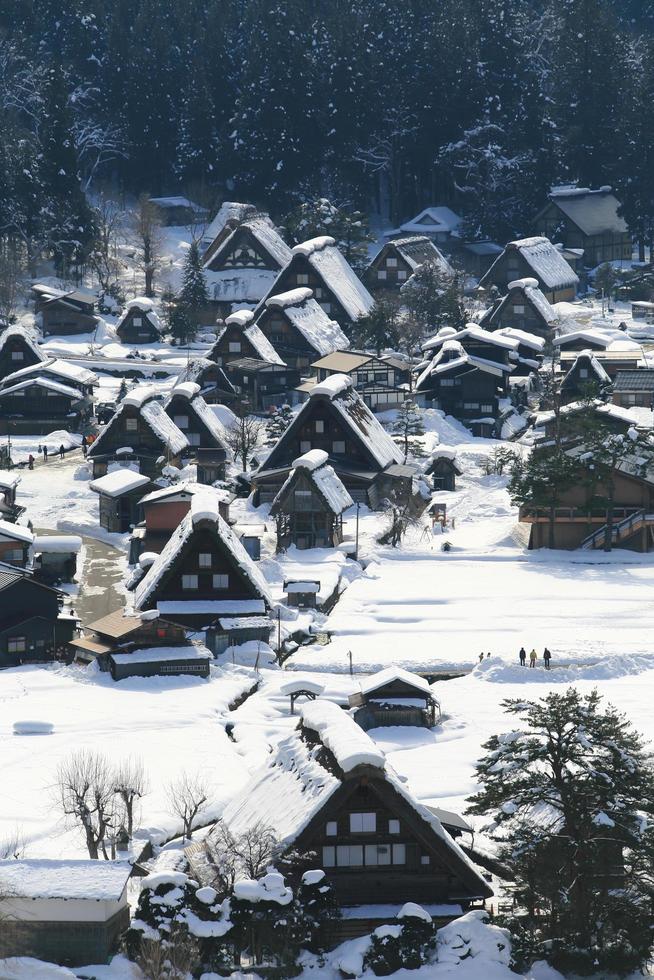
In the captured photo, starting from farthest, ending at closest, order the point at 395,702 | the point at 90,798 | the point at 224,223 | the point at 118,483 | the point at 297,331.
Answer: the point at 224,223
the point at 297,331
the point at 118,483
the point at 395,702
the point at 90,798

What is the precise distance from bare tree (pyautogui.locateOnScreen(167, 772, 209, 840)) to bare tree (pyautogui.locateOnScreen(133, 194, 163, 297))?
2258 inches

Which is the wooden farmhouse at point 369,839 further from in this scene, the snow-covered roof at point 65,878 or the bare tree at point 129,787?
the bare tree at point 129,787

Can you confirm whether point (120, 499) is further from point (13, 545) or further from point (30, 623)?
point (30, 623)

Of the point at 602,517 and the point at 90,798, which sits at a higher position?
the point at 602,517

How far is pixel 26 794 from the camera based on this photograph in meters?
37.9

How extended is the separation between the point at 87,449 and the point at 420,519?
1547 cm

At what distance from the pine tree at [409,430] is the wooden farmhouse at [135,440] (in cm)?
831

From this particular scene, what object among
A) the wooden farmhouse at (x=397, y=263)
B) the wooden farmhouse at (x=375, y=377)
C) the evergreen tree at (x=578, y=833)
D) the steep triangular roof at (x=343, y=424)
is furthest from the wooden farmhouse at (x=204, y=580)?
the wooden farmhouse at (x=397, y=263)

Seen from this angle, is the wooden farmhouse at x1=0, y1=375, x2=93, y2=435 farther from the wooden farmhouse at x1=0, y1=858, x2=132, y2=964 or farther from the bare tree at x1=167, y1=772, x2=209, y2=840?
the wooden farmhouse at x1=0, y1=858, x2=132, y2=964

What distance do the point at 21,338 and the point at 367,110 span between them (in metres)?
28.0

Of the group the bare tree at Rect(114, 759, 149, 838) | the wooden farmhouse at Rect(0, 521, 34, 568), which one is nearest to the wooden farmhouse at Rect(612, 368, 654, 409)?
the wooden farmhouse at Rect(0, 521, 34, 568)

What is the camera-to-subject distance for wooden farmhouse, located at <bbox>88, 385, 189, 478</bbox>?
68.2 metres

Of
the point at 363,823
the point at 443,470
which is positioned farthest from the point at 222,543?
the point at 363,823

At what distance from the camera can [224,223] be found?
317 feet
